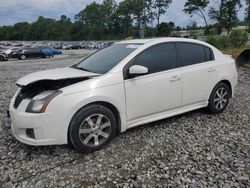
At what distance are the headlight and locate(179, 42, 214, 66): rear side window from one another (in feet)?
7.45

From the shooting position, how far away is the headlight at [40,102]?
315 cm

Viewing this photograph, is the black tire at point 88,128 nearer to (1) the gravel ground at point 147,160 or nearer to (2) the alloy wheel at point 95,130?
(2) the alloy wheel at point 95,130

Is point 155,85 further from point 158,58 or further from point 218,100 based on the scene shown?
point 218,100

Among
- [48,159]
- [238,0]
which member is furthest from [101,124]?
[238,0]

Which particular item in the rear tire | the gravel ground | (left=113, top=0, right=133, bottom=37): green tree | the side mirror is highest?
(left=113, top=0, right=133, bottom=37): green tree

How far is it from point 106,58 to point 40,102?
1.41 meters

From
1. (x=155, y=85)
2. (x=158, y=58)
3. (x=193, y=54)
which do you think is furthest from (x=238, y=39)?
(x=155, y=85)

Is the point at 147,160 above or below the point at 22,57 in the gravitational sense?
above

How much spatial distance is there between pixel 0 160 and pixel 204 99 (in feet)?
11.5

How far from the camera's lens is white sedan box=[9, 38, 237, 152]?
322 cm

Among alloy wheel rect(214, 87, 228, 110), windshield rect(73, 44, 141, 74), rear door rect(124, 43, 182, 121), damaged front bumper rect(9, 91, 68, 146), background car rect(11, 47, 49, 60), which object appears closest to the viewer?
damaged front bumper rect(9, 91, 68, 146)

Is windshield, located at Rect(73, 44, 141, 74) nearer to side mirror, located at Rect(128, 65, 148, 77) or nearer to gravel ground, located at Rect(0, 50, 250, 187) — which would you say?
side mirror, located at Rect(128, 65, 148, 77)

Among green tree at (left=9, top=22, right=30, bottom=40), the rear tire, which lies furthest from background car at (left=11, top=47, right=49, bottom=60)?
green tree at (left=9, top=22, right=30, bottom=40)

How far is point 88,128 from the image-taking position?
3426mm
